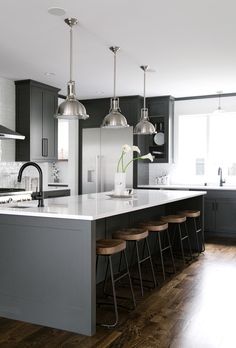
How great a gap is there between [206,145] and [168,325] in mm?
4839

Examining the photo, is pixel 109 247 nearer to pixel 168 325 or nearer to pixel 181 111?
pixel 168 325

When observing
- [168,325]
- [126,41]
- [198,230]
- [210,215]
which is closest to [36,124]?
[126,41]

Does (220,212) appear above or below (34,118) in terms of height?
below

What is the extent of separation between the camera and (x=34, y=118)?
6.04 meters

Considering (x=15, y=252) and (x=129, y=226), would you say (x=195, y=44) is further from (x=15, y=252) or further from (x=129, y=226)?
(x=15, y=252)

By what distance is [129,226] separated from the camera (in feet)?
14.5

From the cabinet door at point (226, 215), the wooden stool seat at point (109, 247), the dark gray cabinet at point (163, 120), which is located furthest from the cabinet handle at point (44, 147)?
the wooden stool seat at point (109, 247)

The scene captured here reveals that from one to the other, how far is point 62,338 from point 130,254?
1.85 m

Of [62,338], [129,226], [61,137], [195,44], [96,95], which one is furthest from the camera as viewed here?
[61,137]

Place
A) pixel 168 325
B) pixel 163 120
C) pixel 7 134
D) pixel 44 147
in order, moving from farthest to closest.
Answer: pixel 163 120 → pixel 44 147 → pixel 7 134 → pixel 168 325

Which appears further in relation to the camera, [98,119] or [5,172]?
[98,119]

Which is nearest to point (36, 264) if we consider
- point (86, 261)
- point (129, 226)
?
point (86, 261)

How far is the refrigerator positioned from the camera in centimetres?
712

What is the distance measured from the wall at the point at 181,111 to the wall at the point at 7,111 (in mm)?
2858
